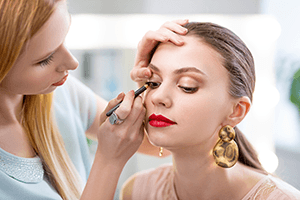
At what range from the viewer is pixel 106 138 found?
663mm

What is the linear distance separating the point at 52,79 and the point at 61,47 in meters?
0.07

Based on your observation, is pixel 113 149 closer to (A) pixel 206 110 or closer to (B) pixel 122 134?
(B) pixel 122 134

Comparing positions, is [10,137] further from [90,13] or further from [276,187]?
[276,187]

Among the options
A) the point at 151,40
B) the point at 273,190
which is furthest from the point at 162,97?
the point at 273,190

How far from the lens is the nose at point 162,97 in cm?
65

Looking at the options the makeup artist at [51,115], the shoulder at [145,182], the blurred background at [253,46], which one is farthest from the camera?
the shoulder at [145,182]

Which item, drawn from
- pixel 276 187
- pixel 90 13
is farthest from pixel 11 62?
pixel 276 187

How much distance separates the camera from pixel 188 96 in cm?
65

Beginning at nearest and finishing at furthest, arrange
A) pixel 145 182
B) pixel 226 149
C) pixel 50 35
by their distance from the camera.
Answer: pixel 50 35
pixel 226 149
pixel 145 182

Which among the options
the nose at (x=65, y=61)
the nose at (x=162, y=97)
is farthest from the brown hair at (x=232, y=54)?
the nose at (x=65, y=61)

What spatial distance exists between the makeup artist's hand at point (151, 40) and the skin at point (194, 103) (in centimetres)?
2

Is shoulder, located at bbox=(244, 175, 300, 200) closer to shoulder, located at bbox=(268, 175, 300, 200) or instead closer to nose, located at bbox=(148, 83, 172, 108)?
shoulder, located at bbox=(268, 175, 300, 200)

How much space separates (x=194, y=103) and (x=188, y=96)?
2cm

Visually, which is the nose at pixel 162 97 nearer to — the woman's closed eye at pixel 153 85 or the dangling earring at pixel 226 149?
the woman's closed eye at pixel 153 85
